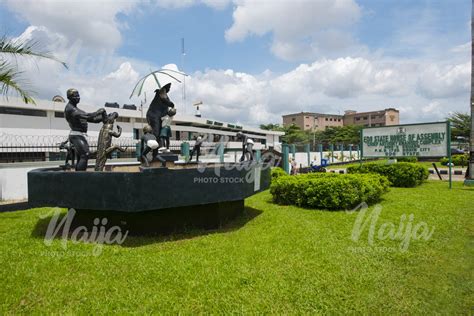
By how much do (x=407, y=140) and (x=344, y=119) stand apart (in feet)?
302

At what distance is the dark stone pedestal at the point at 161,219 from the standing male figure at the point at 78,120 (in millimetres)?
1045

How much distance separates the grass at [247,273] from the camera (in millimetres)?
3068

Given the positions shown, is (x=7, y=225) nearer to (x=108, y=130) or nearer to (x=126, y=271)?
(x=108, y=130)

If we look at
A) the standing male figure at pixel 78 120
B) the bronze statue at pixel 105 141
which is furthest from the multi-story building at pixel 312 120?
the standing male figure at pixel 78 120

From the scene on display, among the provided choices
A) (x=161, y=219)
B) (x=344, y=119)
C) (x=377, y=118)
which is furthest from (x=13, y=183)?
(x=344, y=119)

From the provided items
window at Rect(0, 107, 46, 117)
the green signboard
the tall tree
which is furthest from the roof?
the tall tree

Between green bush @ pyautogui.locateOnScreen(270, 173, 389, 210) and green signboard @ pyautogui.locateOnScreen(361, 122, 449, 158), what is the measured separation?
196 inches

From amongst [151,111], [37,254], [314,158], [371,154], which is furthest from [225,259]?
[314,158]

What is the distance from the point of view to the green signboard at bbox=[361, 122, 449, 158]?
11.4 m

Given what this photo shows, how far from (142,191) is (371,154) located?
36.9 feet

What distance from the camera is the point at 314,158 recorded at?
96.9 ft

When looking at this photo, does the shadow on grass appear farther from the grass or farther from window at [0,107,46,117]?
window at [0,107,46,117]

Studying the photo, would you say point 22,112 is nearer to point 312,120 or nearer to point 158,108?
point 158,108

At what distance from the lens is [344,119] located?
3893 inches
